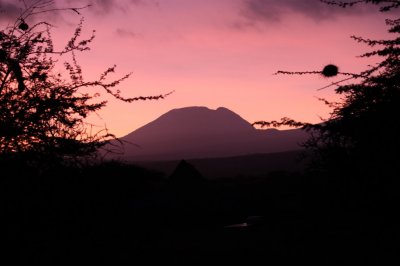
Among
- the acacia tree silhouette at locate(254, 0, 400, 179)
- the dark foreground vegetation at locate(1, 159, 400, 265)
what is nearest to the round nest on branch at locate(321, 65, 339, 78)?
the acacia tree silhouette at locate(254, 0, 400, 179)

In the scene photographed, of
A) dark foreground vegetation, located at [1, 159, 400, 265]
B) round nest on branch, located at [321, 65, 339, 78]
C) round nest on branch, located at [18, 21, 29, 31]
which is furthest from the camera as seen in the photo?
round nest on branch, located at [18, 21, 29, 31]

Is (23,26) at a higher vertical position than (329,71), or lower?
higher

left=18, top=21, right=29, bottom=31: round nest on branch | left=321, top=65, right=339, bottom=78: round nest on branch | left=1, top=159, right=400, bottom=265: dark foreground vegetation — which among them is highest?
left=18, top=21, right=29, bottom=31: round nest on branch

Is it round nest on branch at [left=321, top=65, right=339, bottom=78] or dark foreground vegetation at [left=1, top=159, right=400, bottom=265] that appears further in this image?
dark foreground vegetation at [left=1, top=159, right=400, bottom=265]

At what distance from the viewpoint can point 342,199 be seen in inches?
280

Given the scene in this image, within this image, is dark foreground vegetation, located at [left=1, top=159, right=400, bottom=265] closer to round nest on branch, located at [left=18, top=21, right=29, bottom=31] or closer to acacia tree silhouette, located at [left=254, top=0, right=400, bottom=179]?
acacia tree silhouette, located at [left=254, top=0, right=400, bottom=179]

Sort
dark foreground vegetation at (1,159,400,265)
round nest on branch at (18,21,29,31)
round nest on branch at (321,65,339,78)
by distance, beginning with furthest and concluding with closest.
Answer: round nest on branch at (18,21,29,31) → dark foreground vegetation at (1,159,400,265) → round nest on branch at (321,65,339,78)

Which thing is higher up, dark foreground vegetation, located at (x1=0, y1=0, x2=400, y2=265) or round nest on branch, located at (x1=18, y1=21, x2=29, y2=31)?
round nest on branch, located at (x1=18, y1=21, x2=29, y2=31)

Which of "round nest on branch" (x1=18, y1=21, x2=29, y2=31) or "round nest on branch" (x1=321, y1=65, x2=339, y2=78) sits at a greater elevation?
"round nest on branch" (x1=18, y1=21, x2=29, y2=31)

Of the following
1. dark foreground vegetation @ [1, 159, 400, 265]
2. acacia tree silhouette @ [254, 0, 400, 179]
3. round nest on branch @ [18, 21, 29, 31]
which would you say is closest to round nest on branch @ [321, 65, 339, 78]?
acacia tree silhouette @ [254, 0, 400, 179]

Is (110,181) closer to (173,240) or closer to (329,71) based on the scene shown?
(173,240)

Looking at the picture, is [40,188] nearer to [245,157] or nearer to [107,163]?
[107,163]

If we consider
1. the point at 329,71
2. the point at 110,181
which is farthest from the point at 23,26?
the point at 329,71

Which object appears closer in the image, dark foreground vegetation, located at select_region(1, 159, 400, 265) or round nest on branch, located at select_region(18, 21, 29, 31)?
dark foreground vegetation, located at select_region(1, 159, 400, 265)
